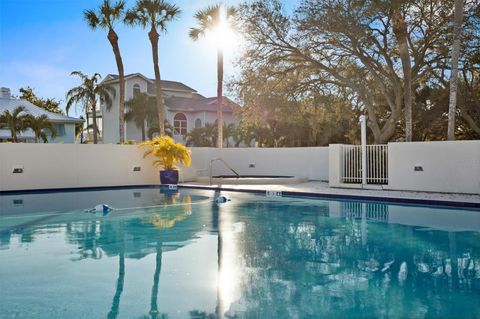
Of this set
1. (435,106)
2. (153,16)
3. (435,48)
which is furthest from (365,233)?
(153,16)

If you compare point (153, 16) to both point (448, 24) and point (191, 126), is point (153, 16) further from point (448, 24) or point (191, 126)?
point (191, 126)

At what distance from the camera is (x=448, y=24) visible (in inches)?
695

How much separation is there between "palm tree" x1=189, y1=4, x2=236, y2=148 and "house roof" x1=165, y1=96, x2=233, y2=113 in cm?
1382

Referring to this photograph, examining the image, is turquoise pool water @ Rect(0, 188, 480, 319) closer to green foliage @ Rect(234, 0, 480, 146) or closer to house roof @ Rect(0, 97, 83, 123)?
A: green foliage @ Rect(234, 0, 480, 146)

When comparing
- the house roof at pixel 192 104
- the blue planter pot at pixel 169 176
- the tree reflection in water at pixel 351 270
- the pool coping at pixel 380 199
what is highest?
the house roof at pixel 192 104

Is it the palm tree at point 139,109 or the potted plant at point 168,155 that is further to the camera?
the palm tree at point 139,109

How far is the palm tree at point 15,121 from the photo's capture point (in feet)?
87.6

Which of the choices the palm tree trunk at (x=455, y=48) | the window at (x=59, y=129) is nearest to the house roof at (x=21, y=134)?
the window at (x=59, y=129)

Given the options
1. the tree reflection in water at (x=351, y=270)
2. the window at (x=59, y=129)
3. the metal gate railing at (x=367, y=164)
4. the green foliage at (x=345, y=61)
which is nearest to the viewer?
the tree reflection in water at (x=351, y=270)

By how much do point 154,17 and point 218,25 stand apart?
3285mm

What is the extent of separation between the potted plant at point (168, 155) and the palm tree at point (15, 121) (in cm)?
1200

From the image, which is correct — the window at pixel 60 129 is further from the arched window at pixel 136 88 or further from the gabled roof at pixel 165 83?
the arched window at pixel 136 88

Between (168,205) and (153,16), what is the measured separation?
13.3 metres

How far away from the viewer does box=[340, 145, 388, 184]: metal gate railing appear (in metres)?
15.6
